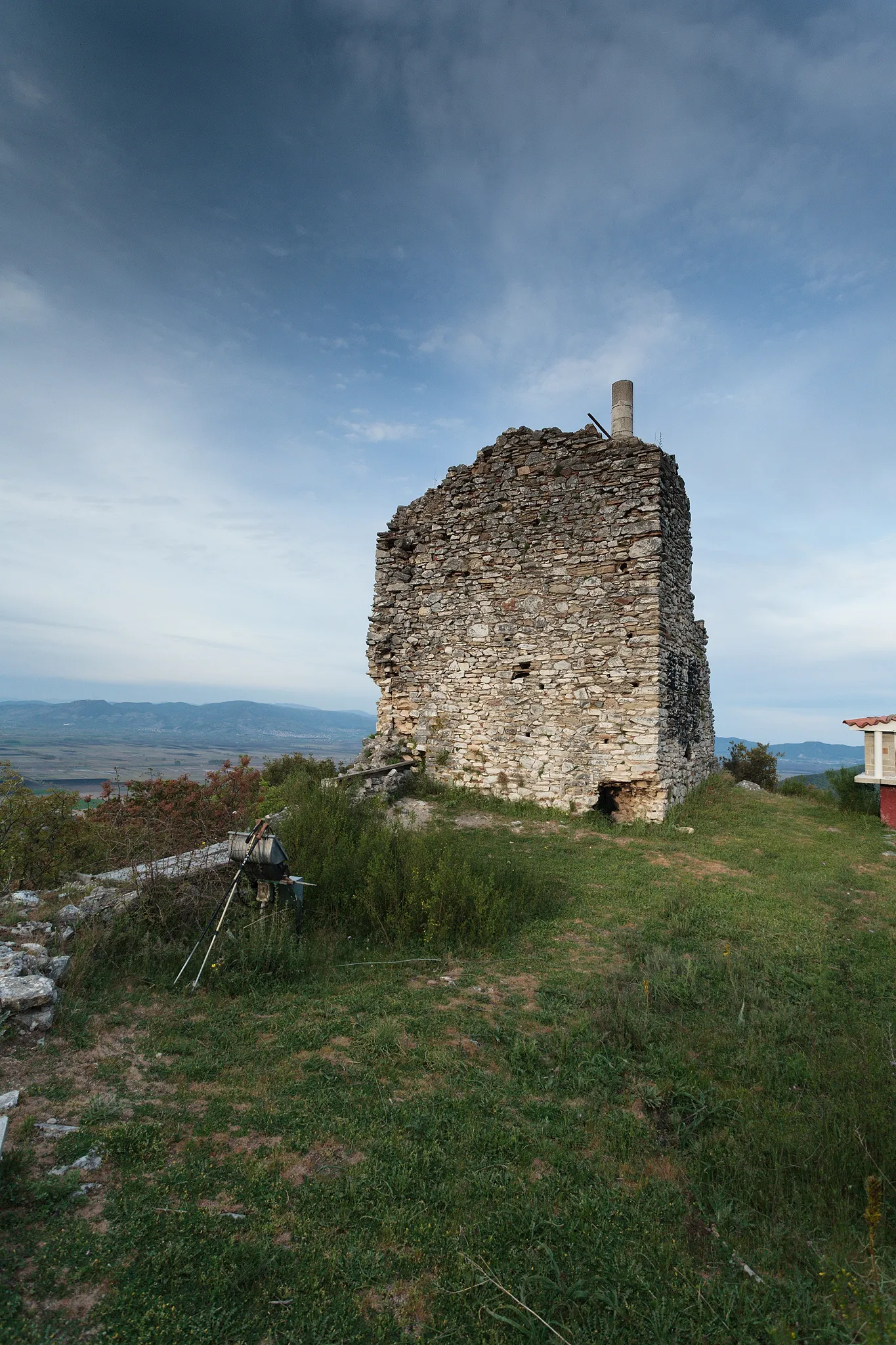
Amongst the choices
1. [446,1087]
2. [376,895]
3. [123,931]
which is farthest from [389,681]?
[446,1087]

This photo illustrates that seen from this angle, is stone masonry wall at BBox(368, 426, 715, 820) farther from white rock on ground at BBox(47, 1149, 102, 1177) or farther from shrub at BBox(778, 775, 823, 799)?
white rock on ground at BBox(47, 1149, 102, 1177)

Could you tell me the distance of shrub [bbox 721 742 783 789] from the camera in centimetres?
1719

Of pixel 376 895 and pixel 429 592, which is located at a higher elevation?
pixel 429 592

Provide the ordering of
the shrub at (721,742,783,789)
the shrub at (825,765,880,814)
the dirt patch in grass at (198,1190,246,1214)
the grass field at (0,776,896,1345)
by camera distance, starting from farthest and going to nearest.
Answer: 1. the shrub at (721,742,783,789)
2. the shrub at (825,765,880,814)
3. the dirt patch in grass at (198,1190,246,1214)
4. the grass field at (0,776,896,1345)

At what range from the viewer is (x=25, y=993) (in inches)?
164

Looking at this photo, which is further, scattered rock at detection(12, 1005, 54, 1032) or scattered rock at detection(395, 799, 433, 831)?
scattered rock at detection(395, 799, 433, 831)

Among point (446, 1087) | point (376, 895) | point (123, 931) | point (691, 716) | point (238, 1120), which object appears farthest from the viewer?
point (691, 716)

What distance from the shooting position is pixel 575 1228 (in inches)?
106

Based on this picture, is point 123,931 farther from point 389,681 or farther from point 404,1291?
point 389,681

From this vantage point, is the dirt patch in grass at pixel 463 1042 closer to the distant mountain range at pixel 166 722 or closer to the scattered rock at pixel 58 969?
the scattered rock at pixel 58 969

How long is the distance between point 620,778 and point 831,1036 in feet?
24.1

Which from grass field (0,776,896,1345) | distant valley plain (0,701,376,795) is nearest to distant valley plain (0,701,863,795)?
distant valley plain (0,701,376,795)

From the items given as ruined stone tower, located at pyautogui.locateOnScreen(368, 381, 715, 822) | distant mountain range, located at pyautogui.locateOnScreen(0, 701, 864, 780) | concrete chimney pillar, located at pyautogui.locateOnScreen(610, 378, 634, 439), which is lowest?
distant mountain range, located at pyautogui.locateOnScreen(0, 701, 864, 780)

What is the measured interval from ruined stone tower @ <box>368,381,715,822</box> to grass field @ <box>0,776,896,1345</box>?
246 inches
